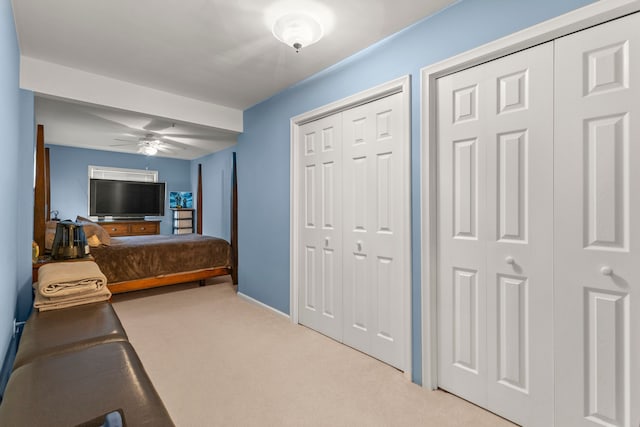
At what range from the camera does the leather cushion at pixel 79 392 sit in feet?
3.26

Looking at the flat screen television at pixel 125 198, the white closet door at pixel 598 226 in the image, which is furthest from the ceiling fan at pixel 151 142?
the white closet door at pixel 598 226

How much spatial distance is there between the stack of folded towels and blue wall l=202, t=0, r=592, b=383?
1.62 meters

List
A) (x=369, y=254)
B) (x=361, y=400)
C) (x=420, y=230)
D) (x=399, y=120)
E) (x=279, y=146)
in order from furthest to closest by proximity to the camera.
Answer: (x=279, y=146)
(x=369, y=254)
(x=399, y=120)
(x=420, y=230)
(x=361, y=400)

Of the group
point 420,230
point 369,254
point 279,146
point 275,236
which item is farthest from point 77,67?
point 420,230

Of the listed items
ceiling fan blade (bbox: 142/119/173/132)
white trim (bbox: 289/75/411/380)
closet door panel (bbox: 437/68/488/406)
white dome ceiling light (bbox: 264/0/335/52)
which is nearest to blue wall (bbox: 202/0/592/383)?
white trim (bbox: 289/75/411/380)

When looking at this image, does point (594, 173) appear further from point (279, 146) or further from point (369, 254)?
point (279, 146)

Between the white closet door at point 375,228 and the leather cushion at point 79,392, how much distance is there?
1604 millimetres

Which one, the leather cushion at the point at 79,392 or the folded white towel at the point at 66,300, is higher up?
the folded white towel at the point at 66,300

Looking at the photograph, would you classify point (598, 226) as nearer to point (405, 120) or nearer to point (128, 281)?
point (405, 120)

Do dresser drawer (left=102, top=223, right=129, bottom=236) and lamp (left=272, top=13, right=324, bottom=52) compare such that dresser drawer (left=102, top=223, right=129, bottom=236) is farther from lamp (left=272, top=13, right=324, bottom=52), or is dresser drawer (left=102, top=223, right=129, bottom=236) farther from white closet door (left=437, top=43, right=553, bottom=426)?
white closet door (left=437, top=43, right=553, bottom=426)

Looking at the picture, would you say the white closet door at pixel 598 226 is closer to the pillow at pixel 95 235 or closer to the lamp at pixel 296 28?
the lamp at pixel 296 28

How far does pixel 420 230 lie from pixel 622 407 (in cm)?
122

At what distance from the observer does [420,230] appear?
2.03 m

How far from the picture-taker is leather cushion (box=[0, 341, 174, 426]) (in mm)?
995
